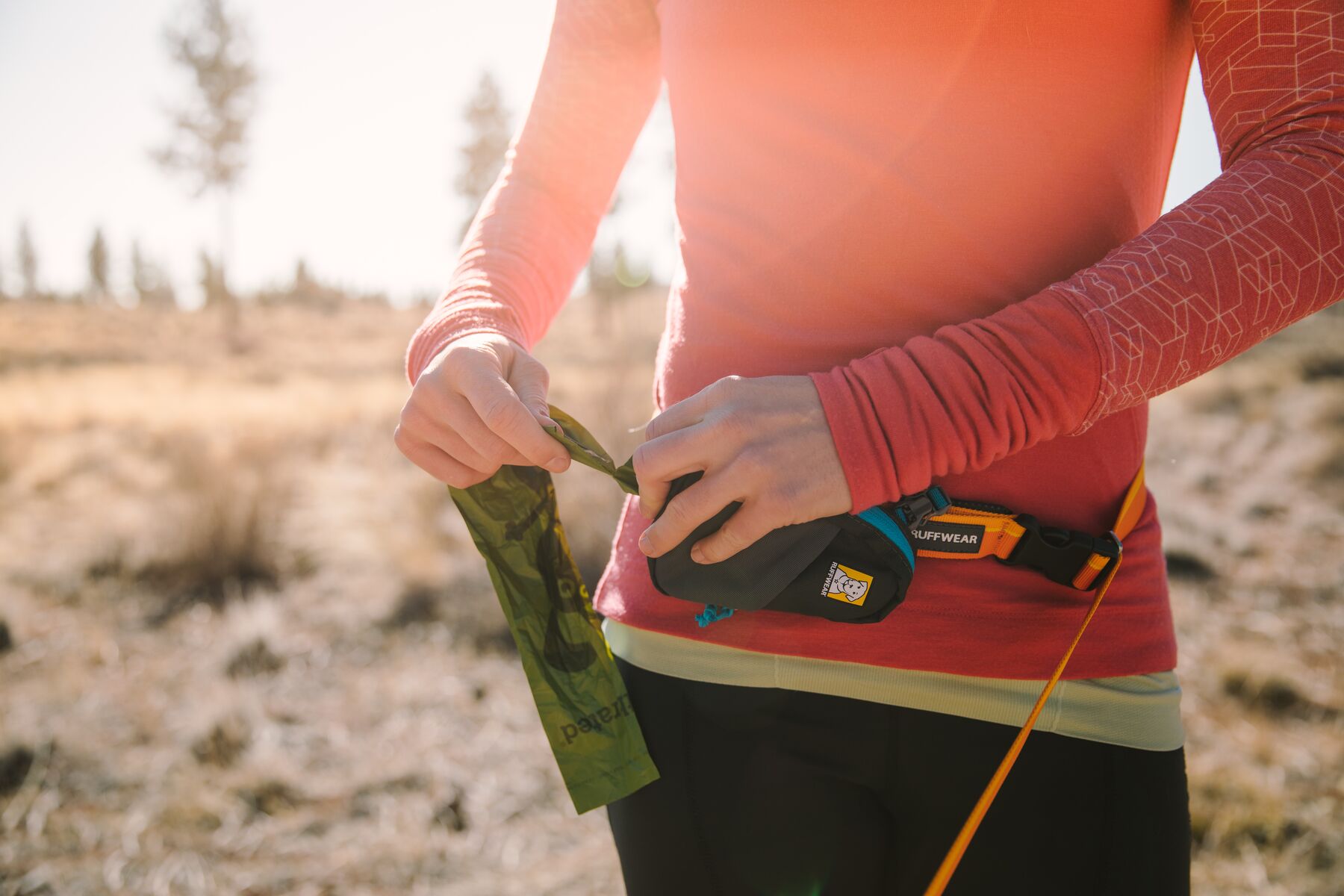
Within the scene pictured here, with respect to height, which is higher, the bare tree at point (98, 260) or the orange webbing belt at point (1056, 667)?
the orange webbing belt at point (1056, 667)

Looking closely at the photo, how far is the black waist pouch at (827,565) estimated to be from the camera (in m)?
0.81

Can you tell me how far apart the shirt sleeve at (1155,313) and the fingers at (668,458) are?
13 cm

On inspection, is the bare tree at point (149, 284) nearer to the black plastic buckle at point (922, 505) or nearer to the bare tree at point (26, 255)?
the bare tree at point (26, 255)

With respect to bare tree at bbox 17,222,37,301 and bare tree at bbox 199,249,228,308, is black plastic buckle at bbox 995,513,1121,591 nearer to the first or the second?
bare tree at bbox 199,249,228,308

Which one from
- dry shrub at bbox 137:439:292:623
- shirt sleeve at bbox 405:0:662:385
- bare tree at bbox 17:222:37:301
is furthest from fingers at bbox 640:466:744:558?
bare tree at bbox 17:222:37:301

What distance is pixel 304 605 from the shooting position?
4.95 m

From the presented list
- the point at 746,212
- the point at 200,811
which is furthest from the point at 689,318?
the point at 200,811

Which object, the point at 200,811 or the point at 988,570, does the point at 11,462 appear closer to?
the point at 200,811

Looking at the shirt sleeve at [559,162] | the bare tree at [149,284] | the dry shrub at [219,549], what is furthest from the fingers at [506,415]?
the bare tree at [149,284]

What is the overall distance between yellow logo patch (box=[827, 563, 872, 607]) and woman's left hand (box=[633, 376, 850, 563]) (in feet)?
0.33

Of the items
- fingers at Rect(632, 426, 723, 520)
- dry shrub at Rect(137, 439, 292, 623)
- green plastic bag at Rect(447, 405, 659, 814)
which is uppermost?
fingers at Rect(632, 426, 723, 520)

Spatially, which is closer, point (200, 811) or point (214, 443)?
point (200, 811)

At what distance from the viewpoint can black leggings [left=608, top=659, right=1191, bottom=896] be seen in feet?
2.78

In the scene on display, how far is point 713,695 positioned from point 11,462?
36.0 ft
